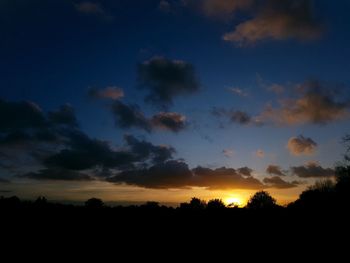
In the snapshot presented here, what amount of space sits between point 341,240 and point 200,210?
26.4 ft

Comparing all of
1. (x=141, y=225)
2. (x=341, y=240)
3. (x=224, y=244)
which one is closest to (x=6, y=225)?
(x=141, y=225)

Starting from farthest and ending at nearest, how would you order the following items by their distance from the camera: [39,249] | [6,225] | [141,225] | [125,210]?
[125,210], [141,225], [6,225], [39,249]

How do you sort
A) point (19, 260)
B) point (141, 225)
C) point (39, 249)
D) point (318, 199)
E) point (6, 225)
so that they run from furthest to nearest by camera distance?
point (318, 199) < point (141, 225) < point (6, 225) < point (39, 249) < point (19, 260)

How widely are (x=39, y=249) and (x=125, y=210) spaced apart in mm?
7555

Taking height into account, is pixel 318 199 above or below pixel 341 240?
above

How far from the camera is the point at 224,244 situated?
18188mm

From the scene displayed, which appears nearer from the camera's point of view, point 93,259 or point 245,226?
point 93,259

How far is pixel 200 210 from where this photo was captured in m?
23.4

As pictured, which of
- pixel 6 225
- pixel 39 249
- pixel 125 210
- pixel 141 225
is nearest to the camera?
pixel 39 249

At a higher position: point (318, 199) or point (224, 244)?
point (318, 199)

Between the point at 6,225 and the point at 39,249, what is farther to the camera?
the point at 6,225

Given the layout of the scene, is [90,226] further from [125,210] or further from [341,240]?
[341,240]

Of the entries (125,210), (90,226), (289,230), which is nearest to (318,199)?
(289,230)

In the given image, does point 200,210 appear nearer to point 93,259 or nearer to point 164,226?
point 164,226
